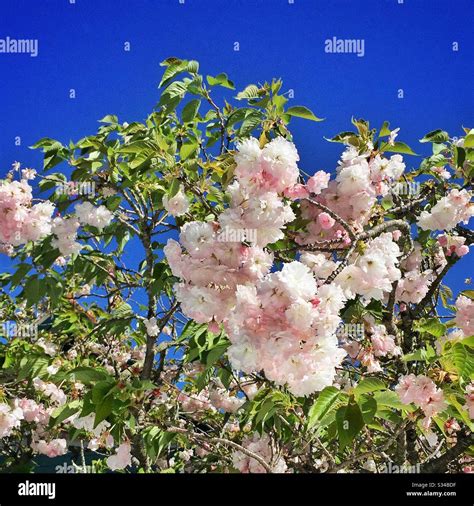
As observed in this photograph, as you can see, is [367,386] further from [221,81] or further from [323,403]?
[221,81]

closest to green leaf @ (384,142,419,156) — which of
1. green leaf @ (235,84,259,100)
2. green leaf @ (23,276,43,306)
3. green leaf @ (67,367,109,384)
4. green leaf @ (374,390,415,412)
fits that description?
green leaf @ (235,84,259,100)

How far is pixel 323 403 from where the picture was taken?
100 centimetres

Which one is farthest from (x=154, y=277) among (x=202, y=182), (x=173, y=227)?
(x=202, y=182)

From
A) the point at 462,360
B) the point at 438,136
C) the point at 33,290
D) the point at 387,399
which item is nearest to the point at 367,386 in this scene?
the point at 387,399

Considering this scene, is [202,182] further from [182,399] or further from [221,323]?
[182,399]

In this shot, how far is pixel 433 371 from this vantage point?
1226 millimetres

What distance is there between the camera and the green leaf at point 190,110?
1458 millimetres

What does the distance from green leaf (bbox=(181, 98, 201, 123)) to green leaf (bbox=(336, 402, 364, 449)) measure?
2.59 ft

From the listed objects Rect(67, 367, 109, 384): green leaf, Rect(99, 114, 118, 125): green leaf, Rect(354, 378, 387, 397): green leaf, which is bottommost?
Rect(354, 378, 387, 397): green leaf

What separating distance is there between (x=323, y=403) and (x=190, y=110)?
2.60 ft

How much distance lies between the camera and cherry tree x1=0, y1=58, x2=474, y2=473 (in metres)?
1.00

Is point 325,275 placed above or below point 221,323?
above

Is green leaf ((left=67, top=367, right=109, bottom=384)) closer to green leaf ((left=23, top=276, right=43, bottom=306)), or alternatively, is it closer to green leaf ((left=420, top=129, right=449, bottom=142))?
green leaf ((left=23, top=276, right=43, bottom=306))
